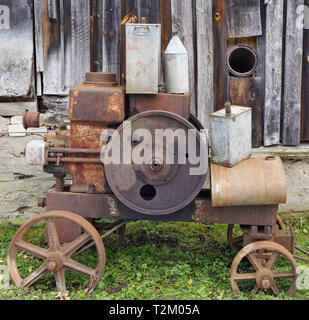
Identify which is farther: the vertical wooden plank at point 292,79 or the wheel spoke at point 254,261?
the vertical wooden plank at point 292,79

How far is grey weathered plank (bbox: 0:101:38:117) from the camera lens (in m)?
5.51

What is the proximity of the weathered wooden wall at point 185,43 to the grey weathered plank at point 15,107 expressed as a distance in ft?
0.03

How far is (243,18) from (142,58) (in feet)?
5.25

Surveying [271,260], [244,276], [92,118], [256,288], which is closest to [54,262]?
[92,118]

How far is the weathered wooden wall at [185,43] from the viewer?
5.33 meters

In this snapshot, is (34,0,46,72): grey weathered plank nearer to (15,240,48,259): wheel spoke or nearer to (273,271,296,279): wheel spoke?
(15,240,48,259): wheel spoke

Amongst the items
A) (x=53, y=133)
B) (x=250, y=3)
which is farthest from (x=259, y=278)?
(x=250, y=3)

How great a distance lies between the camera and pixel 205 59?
5465 mm

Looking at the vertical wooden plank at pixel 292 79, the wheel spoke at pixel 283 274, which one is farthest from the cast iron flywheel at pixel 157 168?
the vertical wooden plank at pixel 292 79

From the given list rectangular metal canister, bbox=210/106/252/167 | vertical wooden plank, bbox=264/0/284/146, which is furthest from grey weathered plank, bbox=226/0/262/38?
rectangular metal canister, bbox=210/106/252/167

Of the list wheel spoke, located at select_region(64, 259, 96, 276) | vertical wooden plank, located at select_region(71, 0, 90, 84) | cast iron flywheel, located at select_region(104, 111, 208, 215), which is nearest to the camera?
cast iron flywheel, located at select_region(104, 111, 208, 215)

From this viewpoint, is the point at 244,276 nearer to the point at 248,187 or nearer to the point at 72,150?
the point at 248,187

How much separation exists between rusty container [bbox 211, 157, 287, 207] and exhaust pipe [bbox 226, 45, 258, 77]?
1503 mm

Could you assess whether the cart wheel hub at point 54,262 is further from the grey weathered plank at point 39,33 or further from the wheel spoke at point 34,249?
the grey weathered plank at point 39,33
